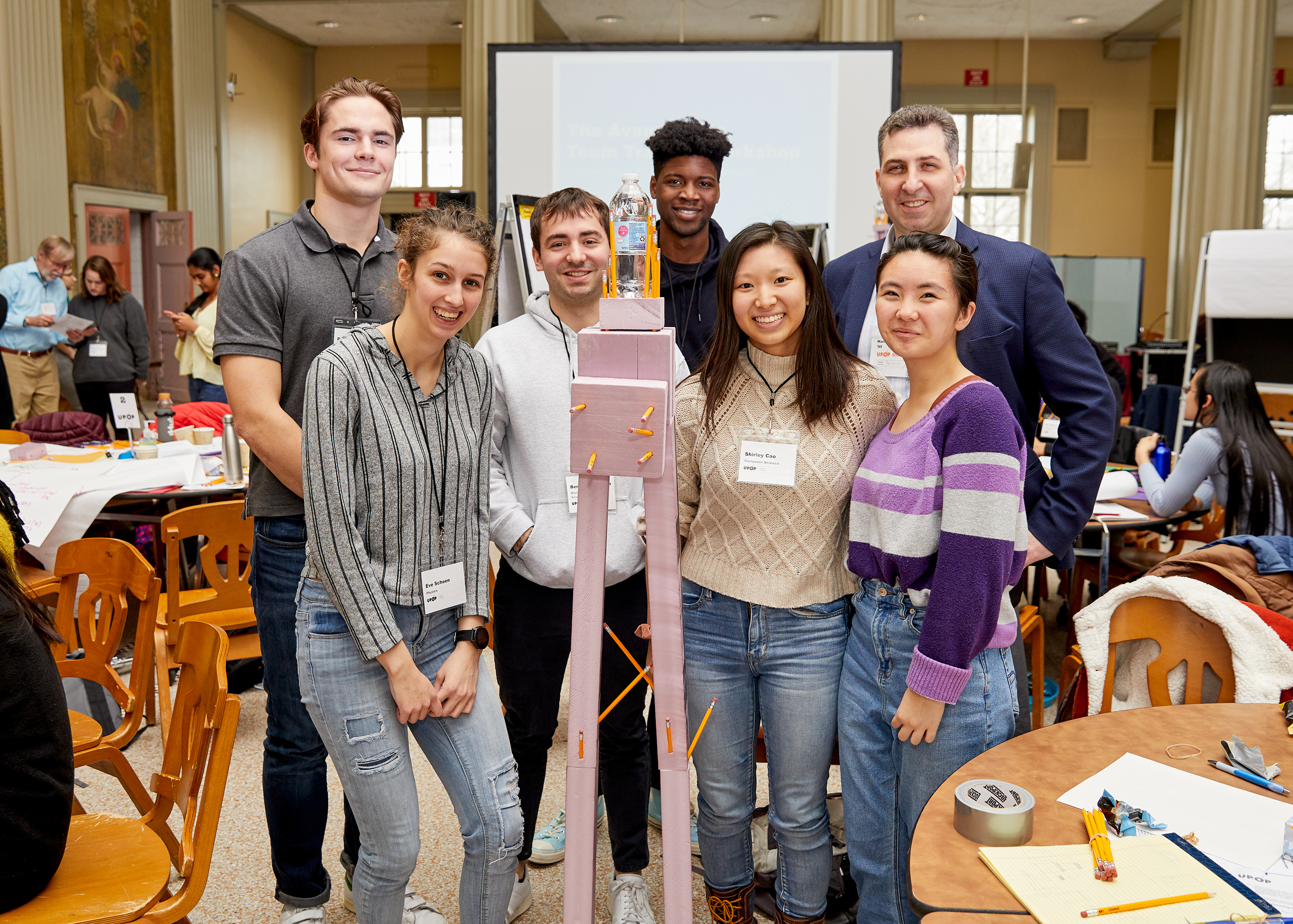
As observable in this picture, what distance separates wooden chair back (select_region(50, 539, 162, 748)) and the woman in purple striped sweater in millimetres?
1599

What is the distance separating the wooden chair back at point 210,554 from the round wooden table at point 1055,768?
234 cm

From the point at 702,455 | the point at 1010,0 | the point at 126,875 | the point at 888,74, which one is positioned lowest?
the point at 126,875

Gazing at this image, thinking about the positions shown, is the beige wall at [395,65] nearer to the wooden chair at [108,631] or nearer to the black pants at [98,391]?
the black pants at [98,391]

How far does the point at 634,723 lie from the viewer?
2.13 meters

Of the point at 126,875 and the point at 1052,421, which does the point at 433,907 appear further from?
the point at 1052,421

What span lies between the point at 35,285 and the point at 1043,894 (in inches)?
305

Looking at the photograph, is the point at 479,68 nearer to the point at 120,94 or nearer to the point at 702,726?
the point at 120,94

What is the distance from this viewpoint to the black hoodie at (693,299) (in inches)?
93.7

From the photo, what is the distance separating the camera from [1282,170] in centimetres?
1120

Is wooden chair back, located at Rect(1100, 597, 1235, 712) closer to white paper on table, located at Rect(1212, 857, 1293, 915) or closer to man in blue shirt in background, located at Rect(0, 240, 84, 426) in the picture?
white paper on table, located at Rect(1212, 857, 1293, 915)

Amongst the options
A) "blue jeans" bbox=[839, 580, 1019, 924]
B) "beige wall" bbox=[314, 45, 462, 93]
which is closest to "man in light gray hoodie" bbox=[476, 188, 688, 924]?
"blue jeans" bbox=[839, 580, 1019, 924]

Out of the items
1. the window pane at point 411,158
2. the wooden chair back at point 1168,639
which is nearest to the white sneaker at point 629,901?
the wooden chair back at point 1168,639

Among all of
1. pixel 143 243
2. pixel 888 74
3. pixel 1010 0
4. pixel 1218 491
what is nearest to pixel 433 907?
pixel 1218 491

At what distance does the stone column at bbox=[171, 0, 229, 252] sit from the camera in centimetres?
945
